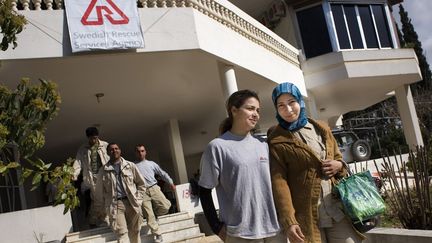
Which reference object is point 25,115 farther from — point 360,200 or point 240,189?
point 360,200

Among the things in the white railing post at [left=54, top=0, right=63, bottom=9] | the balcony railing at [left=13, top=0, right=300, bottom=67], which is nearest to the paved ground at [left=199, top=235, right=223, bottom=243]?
the balcony railing at [left=13, top=0, right=300, bottom=67]

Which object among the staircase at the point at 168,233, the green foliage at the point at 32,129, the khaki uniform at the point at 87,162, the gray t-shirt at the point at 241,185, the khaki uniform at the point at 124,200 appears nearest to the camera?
the gray t-shirt at the point at 241,185

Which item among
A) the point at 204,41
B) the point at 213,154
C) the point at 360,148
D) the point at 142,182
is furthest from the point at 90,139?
the point at 360,148

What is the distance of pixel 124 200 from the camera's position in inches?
251

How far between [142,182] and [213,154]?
13.1 ft

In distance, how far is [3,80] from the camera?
7.92 meters

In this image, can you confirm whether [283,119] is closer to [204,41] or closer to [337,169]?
[337,169]

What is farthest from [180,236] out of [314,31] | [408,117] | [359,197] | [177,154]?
[408,117]

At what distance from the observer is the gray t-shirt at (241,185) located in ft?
8.87

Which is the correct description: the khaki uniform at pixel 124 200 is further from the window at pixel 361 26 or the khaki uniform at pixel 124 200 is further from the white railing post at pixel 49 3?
the window at pixel 361 26

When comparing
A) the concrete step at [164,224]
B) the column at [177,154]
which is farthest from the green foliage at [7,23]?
the column at [177,154]

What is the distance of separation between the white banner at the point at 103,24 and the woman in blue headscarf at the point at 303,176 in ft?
16.8

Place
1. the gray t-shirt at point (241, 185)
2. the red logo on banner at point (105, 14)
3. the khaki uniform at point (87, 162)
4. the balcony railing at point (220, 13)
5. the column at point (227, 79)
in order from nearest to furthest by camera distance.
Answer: the gray t-shirt at point (241, 185) → the khaki uniform at point (87, 162) → the balcony railing at point (220, 13) → the red logo on banner at point (105, 14) → the column at point (227, 79)

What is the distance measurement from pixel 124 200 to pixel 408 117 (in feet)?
44.5
